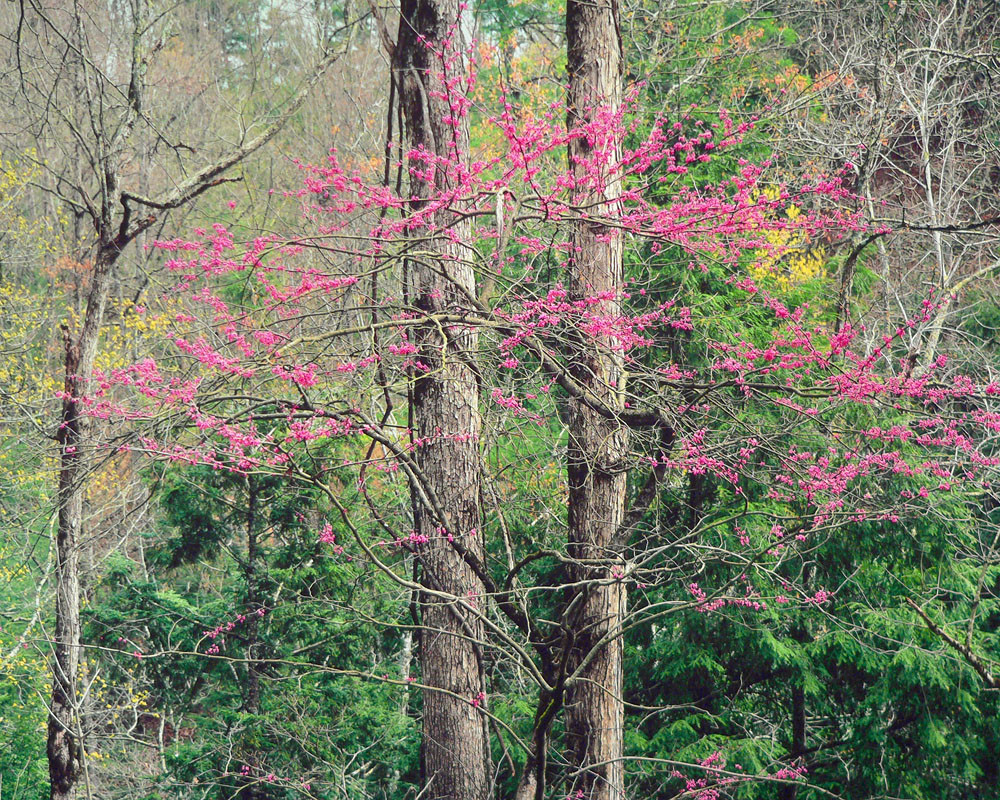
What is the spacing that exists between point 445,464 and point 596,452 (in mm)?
975

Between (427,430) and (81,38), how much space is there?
4.41 meters

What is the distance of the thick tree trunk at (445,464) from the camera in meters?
5.34

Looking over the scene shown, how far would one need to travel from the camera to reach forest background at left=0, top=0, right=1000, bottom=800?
4.51m

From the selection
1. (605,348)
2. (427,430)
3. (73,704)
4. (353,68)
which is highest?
(353,68)

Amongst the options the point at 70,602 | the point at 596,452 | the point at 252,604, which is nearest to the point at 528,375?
the point at 596,452

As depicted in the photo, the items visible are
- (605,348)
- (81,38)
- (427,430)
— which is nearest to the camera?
(605,348)

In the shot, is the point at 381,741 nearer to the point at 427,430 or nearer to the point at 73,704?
the point at 73,704

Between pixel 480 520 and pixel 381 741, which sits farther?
pixel 381 741

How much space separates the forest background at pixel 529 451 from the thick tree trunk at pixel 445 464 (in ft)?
0.08

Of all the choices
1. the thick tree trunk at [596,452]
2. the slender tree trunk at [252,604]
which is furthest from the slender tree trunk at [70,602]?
the thick tree trunk at [596,452]

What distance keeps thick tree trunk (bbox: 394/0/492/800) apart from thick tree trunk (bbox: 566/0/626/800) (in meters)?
0.70

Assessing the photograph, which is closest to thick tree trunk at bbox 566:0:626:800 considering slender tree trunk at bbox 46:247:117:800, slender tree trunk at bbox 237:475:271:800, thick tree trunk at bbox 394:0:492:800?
thick tree trunk at bbox 394:0:492:800

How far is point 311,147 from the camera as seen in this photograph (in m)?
20.4

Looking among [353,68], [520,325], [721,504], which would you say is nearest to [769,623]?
[721,504]
